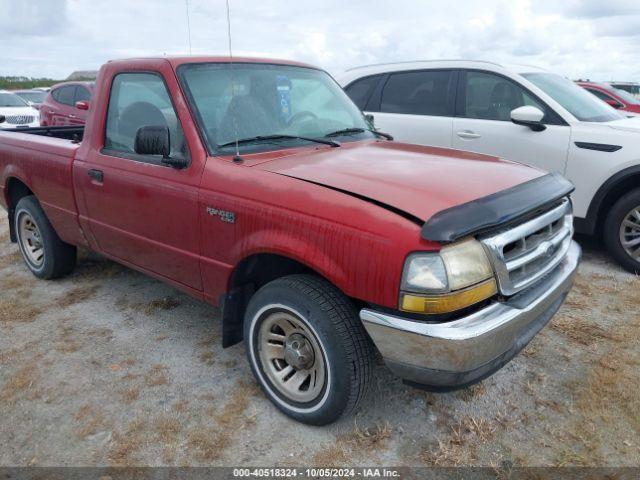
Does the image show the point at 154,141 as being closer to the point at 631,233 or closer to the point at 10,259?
the point at 10,259

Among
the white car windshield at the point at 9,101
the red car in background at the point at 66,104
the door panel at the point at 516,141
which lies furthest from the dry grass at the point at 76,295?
the white car windshield at the point at 9,101

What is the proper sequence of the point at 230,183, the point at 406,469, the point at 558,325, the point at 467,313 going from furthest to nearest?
the point at 558,325
the point at 230,183
the point at 406,469
the point at 467,313

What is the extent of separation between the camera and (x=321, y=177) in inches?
106

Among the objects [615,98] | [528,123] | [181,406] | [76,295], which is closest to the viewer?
[181,406]

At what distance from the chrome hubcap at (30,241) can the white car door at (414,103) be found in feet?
12.7

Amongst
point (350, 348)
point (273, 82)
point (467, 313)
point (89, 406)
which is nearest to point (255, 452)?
point (350, 348)

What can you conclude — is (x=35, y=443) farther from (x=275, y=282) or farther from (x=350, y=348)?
(x=350, y=348)

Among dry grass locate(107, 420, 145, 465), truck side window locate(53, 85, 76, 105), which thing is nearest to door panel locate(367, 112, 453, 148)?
dry grass locate(107, 420, 145, 465)

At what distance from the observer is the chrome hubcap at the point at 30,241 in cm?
493

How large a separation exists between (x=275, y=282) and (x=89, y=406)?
1.33 m

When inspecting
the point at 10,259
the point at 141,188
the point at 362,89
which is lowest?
the point at 10,259

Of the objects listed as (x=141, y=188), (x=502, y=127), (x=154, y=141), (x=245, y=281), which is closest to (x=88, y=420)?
(x=245, y=281)

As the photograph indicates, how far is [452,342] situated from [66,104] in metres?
12.4

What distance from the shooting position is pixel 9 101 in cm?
1560
